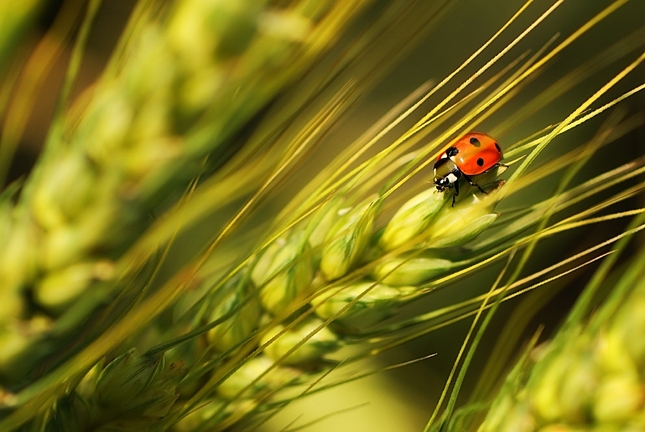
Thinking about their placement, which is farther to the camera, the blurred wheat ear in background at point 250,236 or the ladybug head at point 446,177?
the ladybug head at point 446,177

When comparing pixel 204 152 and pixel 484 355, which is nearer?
pixel 204 152

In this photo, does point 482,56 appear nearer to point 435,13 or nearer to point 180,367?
point 435,13

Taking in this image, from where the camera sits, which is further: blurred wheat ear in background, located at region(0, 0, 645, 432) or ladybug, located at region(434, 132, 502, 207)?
ladybug, located at region(434, 132, 502, 207)

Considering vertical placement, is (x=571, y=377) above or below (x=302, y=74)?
below

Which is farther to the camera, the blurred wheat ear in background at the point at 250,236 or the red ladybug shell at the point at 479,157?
the red ladybug shell at the point at 479,157

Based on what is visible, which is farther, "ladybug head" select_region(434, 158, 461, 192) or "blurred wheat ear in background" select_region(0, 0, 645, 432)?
"ladybug head" select_region(434, 158, 461, 192)

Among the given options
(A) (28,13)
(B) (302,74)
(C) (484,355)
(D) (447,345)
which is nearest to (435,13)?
(B) (302,74)

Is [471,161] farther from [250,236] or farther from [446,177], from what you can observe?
[250,236]

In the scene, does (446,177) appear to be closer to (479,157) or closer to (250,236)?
(479,157)

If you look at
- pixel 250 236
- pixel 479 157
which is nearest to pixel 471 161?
pixel 479 157

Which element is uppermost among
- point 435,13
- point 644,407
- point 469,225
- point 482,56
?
point 482,56

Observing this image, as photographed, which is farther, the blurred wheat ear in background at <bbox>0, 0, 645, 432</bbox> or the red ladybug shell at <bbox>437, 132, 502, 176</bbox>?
the red ladybug shell at <bbox>437, 132, 502, 176</bbox>
